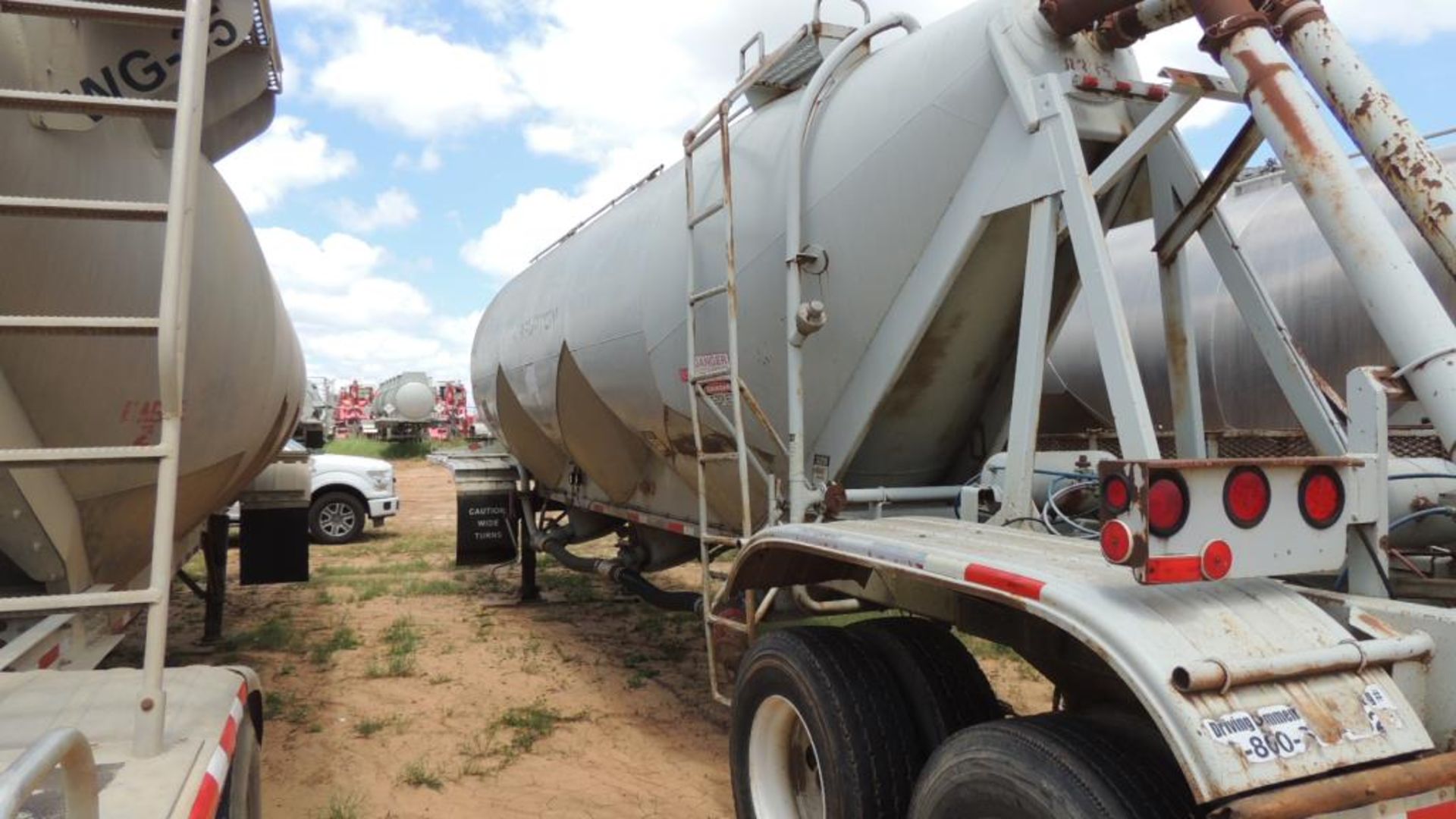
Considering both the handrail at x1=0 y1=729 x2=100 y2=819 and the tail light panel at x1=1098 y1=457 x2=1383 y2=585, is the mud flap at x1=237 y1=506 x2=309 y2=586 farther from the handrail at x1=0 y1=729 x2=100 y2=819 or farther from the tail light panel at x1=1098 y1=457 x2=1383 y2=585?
the tail light panel at x1=1098 y1=457 x2=1383 y2=585

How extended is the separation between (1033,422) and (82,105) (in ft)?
9.12

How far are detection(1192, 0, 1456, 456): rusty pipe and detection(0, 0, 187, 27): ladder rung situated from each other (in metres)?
2.67

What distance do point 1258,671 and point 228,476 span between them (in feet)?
14.6

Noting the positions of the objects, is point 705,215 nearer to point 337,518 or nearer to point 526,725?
point 526,725

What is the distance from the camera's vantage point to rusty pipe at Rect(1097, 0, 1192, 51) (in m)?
3.01

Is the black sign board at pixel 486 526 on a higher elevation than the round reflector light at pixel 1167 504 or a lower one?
lower

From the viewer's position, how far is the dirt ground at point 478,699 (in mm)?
4820

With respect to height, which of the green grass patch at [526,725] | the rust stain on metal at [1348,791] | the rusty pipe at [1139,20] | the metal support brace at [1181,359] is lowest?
the green grass patch at [526,725]

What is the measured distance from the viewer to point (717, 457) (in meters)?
4.65

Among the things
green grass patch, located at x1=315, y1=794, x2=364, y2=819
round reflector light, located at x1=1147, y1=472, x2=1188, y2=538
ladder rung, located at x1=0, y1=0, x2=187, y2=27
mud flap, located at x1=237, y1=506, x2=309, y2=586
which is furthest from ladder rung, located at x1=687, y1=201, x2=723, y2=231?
mud flap, located at x1=237, y1=506, x2=309, y2=586

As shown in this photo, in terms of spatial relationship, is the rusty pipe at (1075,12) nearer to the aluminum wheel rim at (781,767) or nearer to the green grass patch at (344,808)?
the aluminum wheel rim at (781,767)

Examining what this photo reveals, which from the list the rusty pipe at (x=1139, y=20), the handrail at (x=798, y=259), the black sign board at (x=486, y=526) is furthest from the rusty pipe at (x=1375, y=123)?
the black sign board at (x=486, y=526)

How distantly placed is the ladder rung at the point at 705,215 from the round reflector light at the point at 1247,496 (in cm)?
302

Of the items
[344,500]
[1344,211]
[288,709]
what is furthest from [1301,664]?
[344,500]
